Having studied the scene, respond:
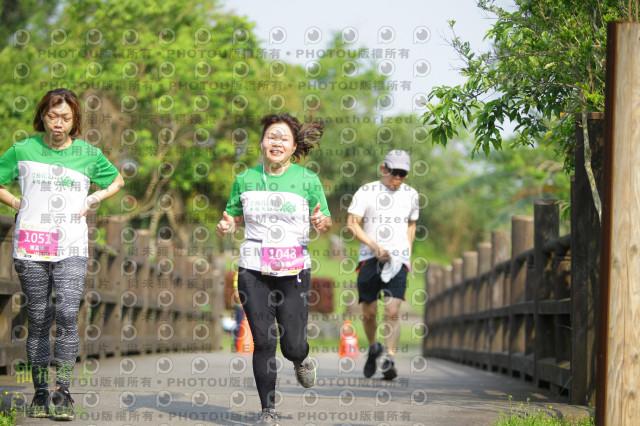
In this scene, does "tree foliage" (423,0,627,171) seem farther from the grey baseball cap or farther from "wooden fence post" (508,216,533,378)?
"wooden fence post" (508,216,533,378)

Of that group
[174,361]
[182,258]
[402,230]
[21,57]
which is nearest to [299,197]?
[402,230]

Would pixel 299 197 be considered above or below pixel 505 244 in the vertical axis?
below

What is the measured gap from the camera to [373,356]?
843cm

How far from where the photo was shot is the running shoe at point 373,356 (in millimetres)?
8359

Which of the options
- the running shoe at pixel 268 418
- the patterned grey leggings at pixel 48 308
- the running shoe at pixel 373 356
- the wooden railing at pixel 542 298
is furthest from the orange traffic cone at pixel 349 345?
the running shoe at pixel 268 418

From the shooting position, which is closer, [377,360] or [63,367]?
[63,367]

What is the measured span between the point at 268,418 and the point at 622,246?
2.15 meters

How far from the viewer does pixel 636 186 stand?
3994mm

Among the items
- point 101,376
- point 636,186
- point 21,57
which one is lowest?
point 101,376

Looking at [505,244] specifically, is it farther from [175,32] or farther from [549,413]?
[175,32]

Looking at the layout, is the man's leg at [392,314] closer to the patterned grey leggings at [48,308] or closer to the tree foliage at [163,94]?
the patterned grey leggings at [48,308]

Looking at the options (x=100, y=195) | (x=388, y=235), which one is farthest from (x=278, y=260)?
(x=388, y=235)

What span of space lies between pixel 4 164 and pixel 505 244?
320 inches

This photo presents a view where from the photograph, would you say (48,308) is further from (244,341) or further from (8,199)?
(244,341)
